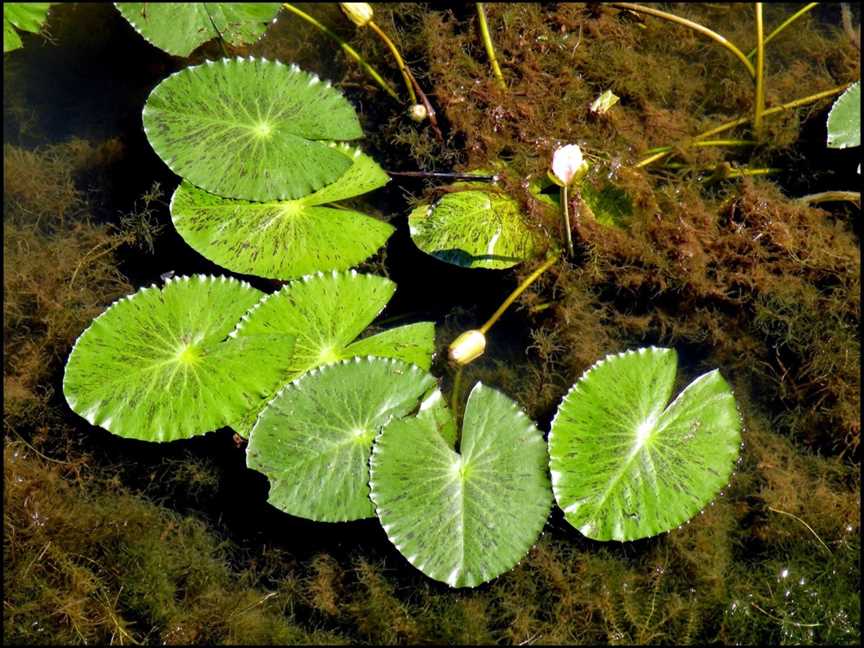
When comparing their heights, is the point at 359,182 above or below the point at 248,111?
below

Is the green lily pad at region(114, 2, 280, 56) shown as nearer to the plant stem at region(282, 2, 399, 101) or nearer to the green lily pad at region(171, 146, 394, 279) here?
the plant stem at region(282, 2, 399, 101)

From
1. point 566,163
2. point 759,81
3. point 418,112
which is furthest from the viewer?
point 418,112

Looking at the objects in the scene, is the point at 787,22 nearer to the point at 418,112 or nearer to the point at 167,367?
the point at 418,112

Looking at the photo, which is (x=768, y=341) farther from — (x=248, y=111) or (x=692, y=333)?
(x=248, y=111)

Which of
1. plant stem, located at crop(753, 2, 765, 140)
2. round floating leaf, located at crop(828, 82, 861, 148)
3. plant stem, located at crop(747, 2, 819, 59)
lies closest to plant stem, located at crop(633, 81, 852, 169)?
plant stem, located at crop(753, 2, 765, 140)

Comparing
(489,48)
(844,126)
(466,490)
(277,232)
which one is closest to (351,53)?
(489,48)

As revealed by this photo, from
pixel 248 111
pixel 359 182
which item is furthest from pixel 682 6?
pixel 248 111

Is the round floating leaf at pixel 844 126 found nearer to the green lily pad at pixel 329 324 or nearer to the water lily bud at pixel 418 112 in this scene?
the water lily bud at pixel 418 112

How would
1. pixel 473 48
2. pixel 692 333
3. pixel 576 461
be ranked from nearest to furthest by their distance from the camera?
pixel 576 461 → pixel 692 333 → pixel 473 48
